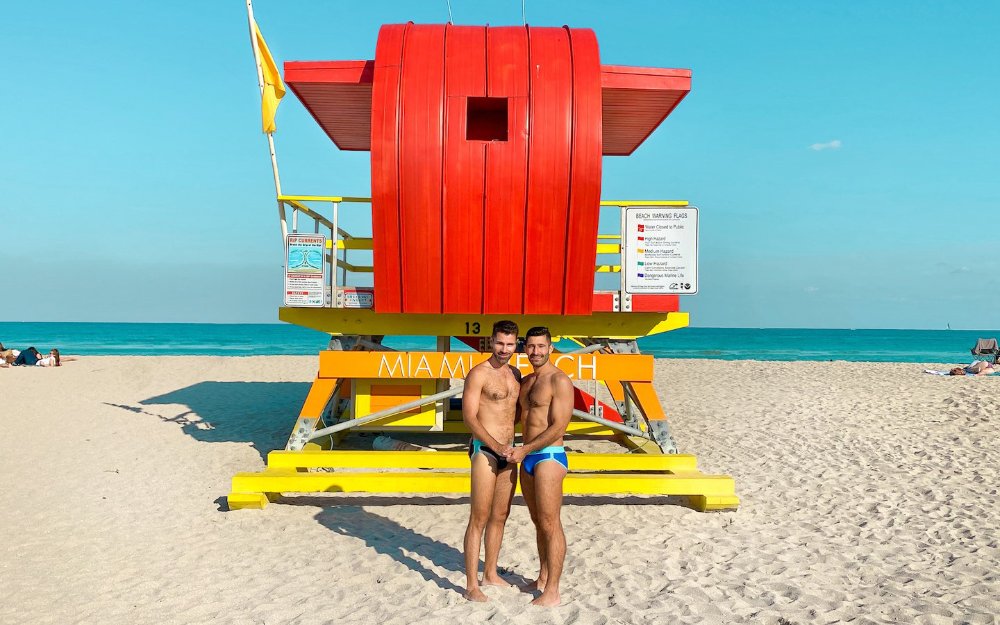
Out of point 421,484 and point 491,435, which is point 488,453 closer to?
point 491,435

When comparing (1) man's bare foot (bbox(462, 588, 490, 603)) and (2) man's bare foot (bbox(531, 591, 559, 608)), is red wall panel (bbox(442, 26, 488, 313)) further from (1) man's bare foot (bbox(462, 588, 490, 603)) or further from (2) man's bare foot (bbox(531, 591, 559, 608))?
(2) man's bare foot (bbox(531, 591, 559, 608))

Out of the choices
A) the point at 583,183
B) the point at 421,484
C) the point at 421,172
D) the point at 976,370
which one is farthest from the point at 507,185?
the point at 976,370

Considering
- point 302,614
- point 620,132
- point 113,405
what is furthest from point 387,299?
point 113,405

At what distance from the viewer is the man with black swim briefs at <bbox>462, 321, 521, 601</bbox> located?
17.4ft

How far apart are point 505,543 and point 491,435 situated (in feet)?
6.95

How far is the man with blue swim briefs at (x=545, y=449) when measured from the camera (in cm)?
520

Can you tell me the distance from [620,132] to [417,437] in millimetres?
6397

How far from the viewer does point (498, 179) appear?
27.3ft

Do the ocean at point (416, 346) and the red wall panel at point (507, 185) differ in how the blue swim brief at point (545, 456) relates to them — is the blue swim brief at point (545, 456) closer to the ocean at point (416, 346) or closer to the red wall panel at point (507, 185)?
the red wall panel at point (507, 185)

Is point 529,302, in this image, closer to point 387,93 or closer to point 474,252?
point 474,252

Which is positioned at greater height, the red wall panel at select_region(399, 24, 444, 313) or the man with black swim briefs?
the red wall panel at select_region(399, 24, 444, 313)

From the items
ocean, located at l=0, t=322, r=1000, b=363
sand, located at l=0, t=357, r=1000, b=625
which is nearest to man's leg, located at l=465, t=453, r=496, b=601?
sand, located at l=0, t=357, r=1000, b=625

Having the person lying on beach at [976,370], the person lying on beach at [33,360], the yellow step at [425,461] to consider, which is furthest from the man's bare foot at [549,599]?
the person lying on beach at [33,360]

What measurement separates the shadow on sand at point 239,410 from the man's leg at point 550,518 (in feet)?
23.0
